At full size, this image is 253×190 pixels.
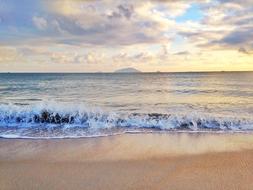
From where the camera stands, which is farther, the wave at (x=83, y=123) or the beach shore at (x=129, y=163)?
the wave at (x=83, y=123)

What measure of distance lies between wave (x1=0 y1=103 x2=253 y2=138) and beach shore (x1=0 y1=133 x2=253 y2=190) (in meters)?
1.00

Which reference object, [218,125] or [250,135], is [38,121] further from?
[250,135]

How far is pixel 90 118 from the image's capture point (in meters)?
10.9

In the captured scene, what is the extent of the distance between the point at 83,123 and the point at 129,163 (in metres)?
4.93

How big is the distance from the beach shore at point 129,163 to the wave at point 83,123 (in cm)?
100

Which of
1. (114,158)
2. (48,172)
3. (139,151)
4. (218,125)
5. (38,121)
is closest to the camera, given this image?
(48,172)

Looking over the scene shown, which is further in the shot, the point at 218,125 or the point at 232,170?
the point at 218,125

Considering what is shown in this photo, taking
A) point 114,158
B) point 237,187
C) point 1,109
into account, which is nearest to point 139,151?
point 114,158

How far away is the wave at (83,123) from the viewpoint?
9.26 meters

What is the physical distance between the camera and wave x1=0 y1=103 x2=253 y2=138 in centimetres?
926

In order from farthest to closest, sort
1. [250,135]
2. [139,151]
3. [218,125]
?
[218,125] < [250,135] < [139,151]

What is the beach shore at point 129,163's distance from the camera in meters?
5.05

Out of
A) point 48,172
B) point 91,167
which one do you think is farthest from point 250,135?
point 48,172

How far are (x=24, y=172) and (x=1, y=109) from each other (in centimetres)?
676
